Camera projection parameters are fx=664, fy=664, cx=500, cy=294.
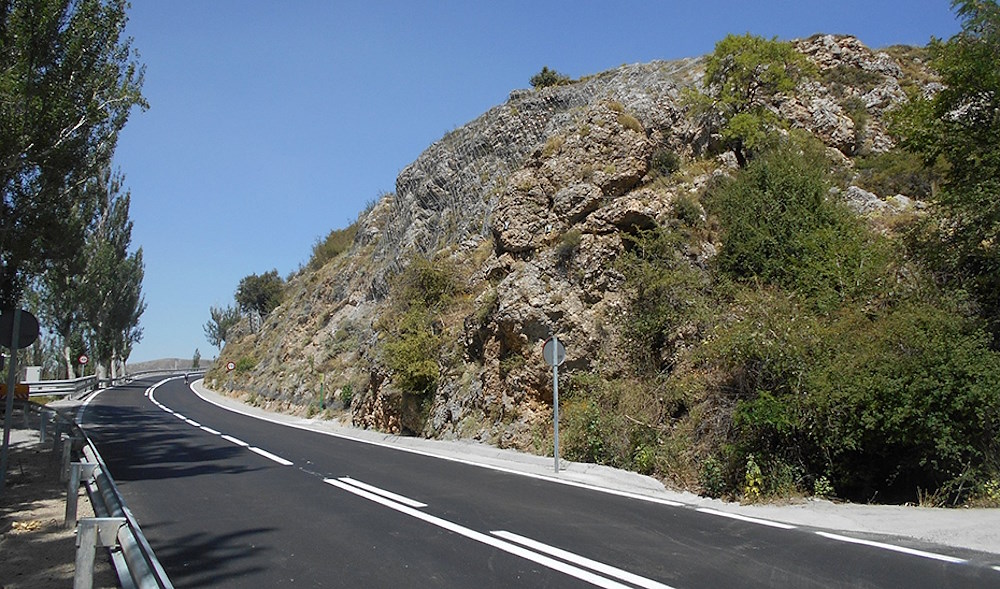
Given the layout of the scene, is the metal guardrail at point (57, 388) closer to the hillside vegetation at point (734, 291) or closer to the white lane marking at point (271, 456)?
the hillside vegetation at point (734, 291)

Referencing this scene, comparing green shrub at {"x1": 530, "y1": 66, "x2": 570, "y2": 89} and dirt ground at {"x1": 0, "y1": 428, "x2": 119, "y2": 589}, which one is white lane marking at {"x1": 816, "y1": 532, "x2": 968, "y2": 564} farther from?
green shrub at {"x1": 530, "y1": 66, "x2": 570, "y2": 89}

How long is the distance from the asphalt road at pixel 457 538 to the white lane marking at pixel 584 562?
0.03 m

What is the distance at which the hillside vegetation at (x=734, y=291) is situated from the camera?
9.96 m

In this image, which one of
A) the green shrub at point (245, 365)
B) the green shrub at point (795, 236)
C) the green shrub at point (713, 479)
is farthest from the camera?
the green shrub at point (245, 365)

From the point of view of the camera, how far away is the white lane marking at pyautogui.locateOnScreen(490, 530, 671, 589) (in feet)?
18.9

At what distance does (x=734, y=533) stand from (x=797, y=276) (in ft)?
25.9

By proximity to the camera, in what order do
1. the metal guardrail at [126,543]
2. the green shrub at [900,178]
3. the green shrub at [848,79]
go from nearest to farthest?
1. the metal guardrail at [126,543]
2. the green shrub at [900,178]
3. the green shrub at [848,79]

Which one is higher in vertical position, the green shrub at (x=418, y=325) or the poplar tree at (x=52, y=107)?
the poplar tree at (x=52, y=107)

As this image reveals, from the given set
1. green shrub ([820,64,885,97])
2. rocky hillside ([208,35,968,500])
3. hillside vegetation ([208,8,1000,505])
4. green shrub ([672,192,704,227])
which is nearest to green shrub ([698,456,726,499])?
hillside vegetation ([208,8,1000,505])

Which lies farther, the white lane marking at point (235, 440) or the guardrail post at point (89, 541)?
the white lane marking at point (235, 440)

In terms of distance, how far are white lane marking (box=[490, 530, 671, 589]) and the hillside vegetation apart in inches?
169

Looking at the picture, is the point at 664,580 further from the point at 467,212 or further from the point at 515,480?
the point at 467,212

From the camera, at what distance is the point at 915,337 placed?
9.73 m

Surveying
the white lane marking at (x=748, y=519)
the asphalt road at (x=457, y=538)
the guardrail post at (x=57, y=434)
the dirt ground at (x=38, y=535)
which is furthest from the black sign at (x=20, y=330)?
the white lane marking at (x=748, y=519)
